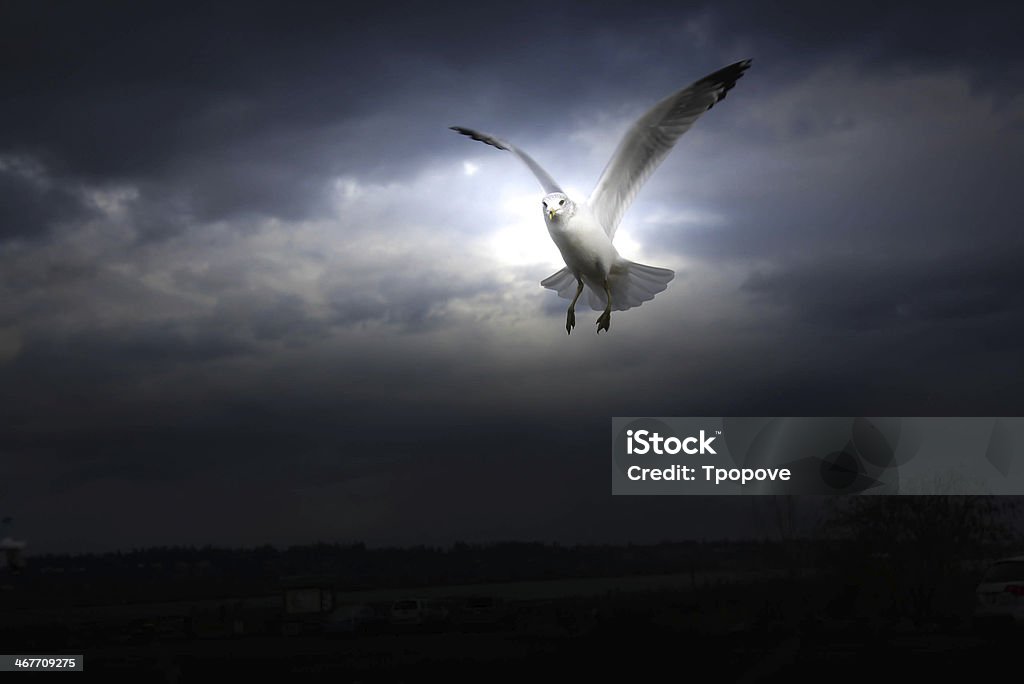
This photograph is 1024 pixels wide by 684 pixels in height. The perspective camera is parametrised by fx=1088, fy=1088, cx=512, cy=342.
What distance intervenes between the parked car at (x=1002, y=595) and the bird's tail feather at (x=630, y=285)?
5.17 metres

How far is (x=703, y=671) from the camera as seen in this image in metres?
11.4

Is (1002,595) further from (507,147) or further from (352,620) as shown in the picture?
(352,620)

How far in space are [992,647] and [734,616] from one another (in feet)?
14.4

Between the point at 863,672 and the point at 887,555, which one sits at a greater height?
the point at 887,555

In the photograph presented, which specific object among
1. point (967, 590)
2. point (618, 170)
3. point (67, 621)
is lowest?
point (67, 621)

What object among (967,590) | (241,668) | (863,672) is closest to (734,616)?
(967,590)

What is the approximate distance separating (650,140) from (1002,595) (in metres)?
6.28

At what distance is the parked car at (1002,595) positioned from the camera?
11.2m

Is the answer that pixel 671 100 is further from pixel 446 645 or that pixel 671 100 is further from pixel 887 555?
pixel 446 645

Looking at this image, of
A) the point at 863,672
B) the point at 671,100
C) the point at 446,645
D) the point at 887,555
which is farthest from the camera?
the point at 446,645

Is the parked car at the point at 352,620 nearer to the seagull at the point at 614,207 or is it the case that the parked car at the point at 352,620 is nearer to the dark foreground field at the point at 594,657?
the dark foreground field at the point at 594,657

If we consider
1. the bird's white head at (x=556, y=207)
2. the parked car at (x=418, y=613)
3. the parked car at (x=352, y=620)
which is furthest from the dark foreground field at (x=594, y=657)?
the bird's white head at (x=556, y=207)

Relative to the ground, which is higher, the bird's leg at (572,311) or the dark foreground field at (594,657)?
the bird's leg at (572,311)

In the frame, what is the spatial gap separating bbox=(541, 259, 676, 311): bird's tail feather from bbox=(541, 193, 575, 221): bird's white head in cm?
94
